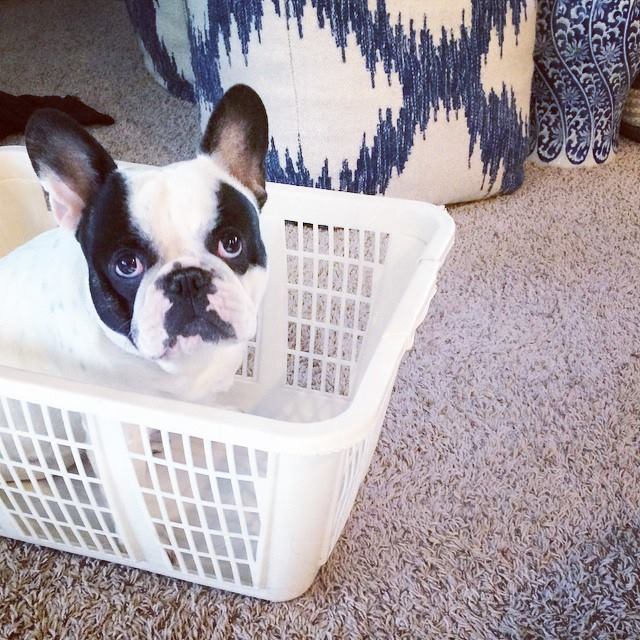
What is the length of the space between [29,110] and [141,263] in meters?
1.06

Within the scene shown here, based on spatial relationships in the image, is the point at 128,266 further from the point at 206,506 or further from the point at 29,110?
the point at 29,110

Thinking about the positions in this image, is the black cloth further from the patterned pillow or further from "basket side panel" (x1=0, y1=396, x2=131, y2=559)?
"basket side panel" (x1=0, y1=396, x2=131, y2=559)

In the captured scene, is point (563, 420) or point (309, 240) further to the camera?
point (309, 240)

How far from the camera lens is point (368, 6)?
1.17m

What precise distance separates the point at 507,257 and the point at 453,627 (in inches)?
27.8

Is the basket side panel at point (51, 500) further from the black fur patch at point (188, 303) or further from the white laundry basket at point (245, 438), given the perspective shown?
the black fur patch at point (188, 303)

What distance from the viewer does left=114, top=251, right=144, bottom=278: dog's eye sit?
67 centimetres

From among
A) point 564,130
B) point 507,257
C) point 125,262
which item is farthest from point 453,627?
point 564,130

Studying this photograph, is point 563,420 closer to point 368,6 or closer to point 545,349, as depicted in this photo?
point 545,349

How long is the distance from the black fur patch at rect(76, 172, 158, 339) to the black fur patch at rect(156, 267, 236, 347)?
4 cm

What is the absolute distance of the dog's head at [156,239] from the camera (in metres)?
0.66

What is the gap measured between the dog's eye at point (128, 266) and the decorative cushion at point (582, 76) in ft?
3.42

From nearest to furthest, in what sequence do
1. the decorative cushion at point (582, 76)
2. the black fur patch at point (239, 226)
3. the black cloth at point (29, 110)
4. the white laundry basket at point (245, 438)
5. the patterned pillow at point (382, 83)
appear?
1. the white laundry basket at point (245, 438)
2. the black fur patch at point (239, 226)
3. the patterned pillow at point (382, 83)
4. the decorative cushion at point (582, 76)
5. the black cloth at point (29, 110)

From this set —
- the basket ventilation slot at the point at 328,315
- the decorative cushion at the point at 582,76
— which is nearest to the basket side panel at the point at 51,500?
the basket ventilation slot at the point at 328,315
